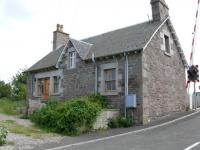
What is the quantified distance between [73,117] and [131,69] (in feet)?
16.4

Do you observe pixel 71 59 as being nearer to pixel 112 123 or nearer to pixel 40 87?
pixel 40 87

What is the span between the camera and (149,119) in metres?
16.8

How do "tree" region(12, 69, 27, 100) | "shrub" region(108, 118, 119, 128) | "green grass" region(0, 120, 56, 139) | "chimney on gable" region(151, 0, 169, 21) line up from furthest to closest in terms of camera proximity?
"tree" region(12, 69, 27, 100) → "chimney on gable" region(151, 0, 169, 21) → "shrub" region(108, 118, 119, 128) → "green grass" region(0, 120, 56, 139)

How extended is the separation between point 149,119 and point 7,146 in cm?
873

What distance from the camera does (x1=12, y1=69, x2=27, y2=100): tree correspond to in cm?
3354

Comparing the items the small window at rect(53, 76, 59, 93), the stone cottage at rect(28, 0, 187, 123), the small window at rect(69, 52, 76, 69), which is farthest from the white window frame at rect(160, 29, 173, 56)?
the small window at rect(53, 76, 59, 93)

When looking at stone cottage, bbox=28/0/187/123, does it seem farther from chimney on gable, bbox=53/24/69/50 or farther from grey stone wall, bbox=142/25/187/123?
chimney on gable, bbox=53/24/69/50

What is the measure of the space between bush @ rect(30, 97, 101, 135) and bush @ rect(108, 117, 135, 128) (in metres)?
1.48

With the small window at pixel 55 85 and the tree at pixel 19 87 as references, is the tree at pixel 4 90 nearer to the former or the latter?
the tree at pixel 19 87

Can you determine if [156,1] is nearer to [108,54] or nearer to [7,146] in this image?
[108,54]

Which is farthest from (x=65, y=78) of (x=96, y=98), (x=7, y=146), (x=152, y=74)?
(x=7, y=146)

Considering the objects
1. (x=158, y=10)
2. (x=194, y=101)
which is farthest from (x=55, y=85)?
(x=194, y=101)

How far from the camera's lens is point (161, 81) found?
18828 mm

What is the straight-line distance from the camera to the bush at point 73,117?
13844mm
